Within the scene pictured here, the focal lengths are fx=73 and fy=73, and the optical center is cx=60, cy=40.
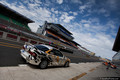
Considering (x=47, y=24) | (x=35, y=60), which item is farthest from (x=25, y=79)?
(x=47, y=24)

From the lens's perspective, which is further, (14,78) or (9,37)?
(9,37)

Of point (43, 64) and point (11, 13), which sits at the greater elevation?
point (11, 13)

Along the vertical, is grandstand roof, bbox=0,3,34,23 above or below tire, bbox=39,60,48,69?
above

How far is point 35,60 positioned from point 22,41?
10.9 meters

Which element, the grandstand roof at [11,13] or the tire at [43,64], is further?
the grandstand roof at [11,13]

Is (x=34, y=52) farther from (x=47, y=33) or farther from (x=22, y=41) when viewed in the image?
(x=47, y=33)

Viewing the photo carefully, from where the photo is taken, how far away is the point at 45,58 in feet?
14.7

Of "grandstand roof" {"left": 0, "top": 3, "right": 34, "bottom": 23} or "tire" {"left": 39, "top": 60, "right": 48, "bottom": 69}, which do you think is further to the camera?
"grandstand roof" {"left": 0, "top": 3, "right": 34, "bottom": 23}

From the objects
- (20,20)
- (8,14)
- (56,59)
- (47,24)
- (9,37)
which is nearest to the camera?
(56,59)

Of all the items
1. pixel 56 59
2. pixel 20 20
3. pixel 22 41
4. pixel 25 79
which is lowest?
pixel 25 79

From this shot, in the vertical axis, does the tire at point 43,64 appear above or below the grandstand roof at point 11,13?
below

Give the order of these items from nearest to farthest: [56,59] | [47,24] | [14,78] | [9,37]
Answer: [14,78]
[56,59]
[9,37]
[47,24]

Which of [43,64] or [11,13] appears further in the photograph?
[11,13]

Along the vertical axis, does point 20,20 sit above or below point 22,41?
above
